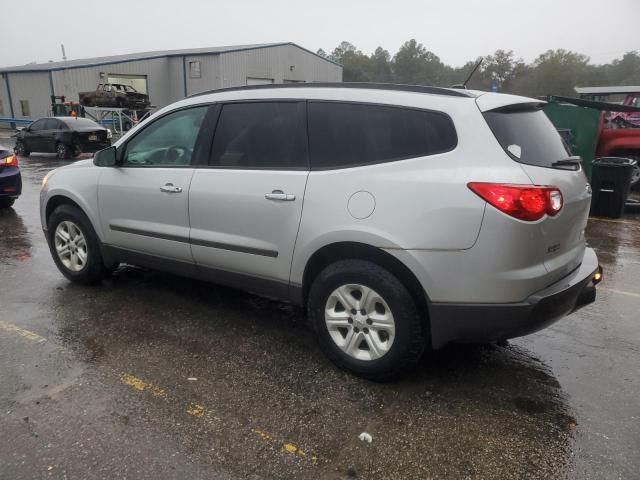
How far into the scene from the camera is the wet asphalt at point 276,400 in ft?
8.26

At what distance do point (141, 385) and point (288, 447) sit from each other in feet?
3.60

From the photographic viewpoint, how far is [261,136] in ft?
12.0

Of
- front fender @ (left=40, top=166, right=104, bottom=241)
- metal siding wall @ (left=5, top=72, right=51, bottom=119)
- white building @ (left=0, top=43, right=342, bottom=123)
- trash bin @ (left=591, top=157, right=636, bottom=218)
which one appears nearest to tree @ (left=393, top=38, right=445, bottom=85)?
white building @ (left=0, top=43, right=342, bottom=123)

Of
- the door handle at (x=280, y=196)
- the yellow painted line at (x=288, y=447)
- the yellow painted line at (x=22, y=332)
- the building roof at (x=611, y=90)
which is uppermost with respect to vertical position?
the building roof at (x=611, y=90)

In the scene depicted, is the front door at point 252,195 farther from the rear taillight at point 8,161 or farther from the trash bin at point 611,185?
the trash bin at point 611,185

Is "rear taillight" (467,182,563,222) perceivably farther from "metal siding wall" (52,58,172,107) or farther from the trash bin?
"metal siding wall" (52,58,172,107)

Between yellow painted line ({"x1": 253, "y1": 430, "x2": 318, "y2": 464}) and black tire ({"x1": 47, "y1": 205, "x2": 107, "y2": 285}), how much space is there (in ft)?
9.06

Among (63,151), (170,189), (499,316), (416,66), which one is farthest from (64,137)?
(416,66)

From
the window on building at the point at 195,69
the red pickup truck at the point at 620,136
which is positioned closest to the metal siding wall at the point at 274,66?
the window on building at the point at 195,69

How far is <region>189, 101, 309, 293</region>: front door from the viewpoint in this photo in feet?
11.2

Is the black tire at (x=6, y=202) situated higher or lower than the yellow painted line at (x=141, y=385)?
lower

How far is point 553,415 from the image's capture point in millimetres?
2930

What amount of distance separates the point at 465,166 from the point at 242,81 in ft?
120

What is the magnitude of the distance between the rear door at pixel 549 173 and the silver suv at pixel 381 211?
12mm
